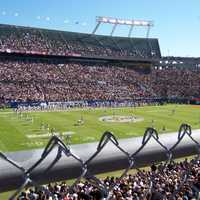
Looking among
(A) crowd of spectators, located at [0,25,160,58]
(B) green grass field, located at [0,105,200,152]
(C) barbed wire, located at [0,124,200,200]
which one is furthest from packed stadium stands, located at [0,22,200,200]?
(C) barbed wire, located at [0,124,200,200]

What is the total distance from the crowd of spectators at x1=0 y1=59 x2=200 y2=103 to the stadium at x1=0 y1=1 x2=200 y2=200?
0.19 meters

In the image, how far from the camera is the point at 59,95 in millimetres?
61031

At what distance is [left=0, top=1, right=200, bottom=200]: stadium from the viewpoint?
243cm

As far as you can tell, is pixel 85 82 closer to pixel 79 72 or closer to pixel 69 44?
pixel 79 72

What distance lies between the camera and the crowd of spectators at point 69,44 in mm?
75500

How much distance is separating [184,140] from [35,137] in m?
27.1

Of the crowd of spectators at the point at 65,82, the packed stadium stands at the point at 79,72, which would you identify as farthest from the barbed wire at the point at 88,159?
the crowd of spectators at the point at 65,82

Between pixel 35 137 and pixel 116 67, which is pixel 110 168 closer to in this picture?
pixel 35 137

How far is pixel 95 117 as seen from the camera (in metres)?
43.0

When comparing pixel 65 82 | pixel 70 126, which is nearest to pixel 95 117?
pixel 70 126

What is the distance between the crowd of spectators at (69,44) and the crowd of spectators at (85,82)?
238cm

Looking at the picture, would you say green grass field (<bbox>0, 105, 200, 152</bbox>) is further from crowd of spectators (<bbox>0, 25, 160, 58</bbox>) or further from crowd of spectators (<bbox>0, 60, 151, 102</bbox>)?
crowd of spectators (<bbox>0, 25, 160, 58</bbox>)

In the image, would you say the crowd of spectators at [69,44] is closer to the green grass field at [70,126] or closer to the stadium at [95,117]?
the stadium at [95,117]

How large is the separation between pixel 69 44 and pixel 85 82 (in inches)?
572
